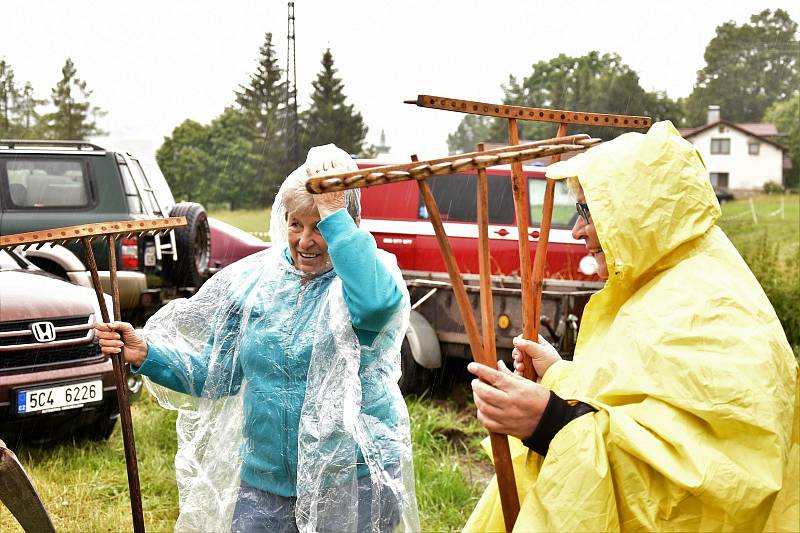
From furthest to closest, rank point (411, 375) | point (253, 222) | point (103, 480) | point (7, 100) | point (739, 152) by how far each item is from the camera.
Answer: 1. point (739, 152)
2. point (7, 100)
3. point (253, 222)
4. point (411, 375)
5. point (103, 480)

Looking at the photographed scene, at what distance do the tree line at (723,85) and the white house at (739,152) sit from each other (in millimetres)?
901

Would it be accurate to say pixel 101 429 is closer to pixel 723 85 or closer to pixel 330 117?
pixel 723 85

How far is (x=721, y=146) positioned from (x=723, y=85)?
13.0 m

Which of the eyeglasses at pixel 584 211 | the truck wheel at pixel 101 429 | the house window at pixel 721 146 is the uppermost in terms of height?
the house window at pixel 721 146

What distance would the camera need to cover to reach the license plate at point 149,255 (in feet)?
25.4

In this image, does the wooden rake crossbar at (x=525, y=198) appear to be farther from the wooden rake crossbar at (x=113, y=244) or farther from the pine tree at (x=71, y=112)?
the pine tree at (x=71, y=112)

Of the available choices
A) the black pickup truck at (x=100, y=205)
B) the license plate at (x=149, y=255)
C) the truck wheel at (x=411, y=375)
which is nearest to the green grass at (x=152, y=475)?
the truck wheel at (x=411, y=375)

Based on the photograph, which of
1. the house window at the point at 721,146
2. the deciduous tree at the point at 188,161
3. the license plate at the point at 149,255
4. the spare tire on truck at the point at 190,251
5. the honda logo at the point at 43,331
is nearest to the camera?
the honda logo at the point at 43,331

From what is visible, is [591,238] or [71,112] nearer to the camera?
[591,238]

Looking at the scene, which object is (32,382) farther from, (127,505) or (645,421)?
(645,421)

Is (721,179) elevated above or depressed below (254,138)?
below

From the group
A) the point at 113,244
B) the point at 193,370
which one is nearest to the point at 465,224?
the point at 193,370

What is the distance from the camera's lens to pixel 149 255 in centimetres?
776

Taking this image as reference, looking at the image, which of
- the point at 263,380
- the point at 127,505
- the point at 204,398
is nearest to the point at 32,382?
the point at 127,505
